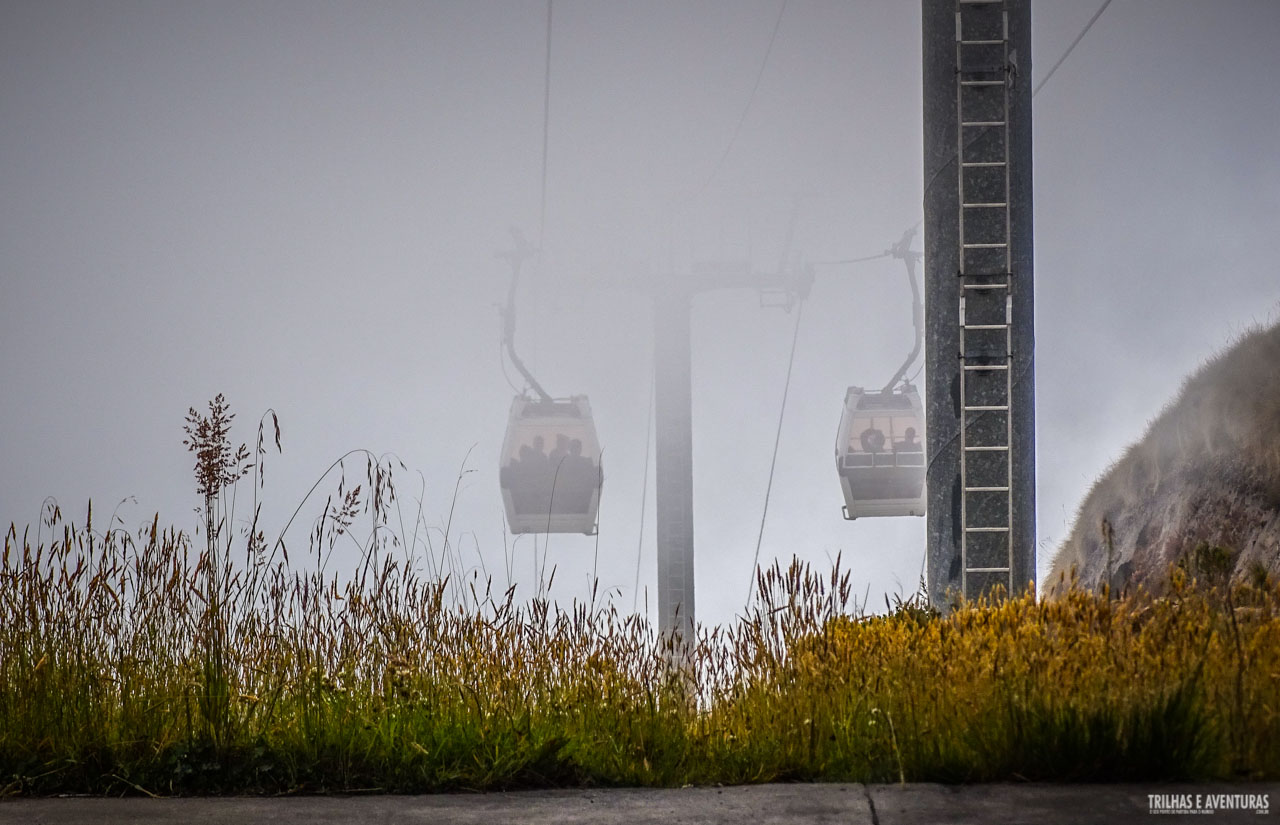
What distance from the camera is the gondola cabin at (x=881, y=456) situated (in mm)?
16047

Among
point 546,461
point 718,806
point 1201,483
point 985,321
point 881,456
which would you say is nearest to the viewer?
point 718,806

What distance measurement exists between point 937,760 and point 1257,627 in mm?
1479

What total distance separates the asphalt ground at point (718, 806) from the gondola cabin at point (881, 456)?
1309 cm

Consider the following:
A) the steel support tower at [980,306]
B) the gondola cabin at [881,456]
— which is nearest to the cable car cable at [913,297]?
the gondola cabin at [881,456]

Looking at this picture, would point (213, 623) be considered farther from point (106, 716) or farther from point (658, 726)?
point (658, 726)

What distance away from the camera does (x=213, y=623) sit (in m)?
3.93

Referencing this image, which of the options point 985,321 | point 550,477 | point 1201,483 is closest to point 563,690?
point 985,321

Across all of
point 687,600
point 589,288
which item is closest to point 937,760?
point 687,600

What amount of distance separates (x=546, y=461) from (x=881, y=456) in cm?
544

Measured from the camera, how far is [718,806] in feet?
10.2

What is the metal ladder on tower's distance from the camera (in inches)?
255

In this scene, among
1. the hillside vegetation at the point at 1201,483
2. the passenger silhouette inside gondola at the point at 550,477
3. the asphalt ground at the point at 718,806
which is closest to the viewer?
the asphalt ground at the point at 718,806

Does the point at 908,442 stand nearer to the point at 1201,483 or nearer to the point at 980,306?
the point at 1201,483

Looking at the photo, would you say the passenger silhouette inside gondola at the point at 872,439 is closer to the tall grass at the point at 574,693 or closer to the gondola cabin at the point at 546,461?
the gondola cabin at the point at 546,461
